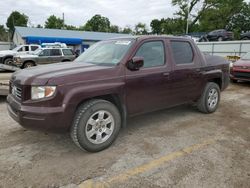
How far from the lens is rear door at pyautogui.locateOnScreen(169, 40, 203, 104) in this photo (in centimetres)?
462

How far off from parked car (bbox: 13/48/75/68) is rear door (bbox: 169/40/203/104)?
12.8 m

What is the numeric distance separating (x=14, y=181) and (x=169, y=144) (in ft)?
7.73

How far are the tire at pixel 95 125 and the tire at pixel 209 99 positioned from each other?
2.55 meters

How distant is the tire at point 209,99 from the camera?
5426mm

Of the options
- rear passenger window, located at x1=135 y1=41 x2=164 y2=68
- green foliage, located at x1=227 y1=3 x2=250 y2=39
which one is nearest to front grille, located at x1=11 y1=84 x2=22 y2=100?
rear passenger window, located at x1=135 y1=41 x2=164 y2=68

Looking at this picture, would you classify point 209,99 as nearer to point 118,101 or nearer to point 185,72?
point 185,72

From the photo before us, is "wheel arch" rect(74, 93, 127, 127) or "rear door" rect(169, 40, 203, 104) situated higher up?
"rear door" rect(169, 40, 203, 104)

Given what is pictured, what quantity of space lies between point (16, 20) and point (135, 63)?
81.5 meters

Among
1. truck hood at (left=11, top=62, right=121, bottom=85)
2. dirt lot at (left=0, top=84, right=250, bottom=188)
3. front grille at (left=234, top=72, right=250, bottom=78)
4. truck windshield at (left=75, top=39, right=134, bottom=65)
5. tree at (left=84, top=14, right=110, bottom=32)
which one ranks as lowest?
dirt lot at (left=0, top=84, right=250, bottom=188)

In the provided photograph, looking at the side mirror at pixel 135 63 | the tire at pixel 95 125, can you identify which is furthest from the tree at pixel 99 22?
the tire at pixel 95 125

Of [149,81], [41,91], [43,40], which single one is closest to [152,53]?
[149,81]

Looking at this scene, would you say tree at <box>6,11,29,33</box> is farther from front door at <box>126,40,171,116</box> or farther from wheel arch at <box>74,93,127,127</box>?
wheel arch at <box>74,93,127,127</box>

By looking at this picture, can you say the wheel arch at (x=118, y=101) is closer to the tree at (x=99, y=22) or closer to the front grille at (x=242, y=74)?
the front grille at (x=242, y=74)

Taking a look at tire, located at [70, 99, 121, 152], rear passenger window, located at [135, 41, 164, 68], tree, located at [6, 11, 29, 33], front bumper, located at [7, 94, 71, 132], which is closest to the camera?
front bumper, located at [7, 94, 71, 132]
